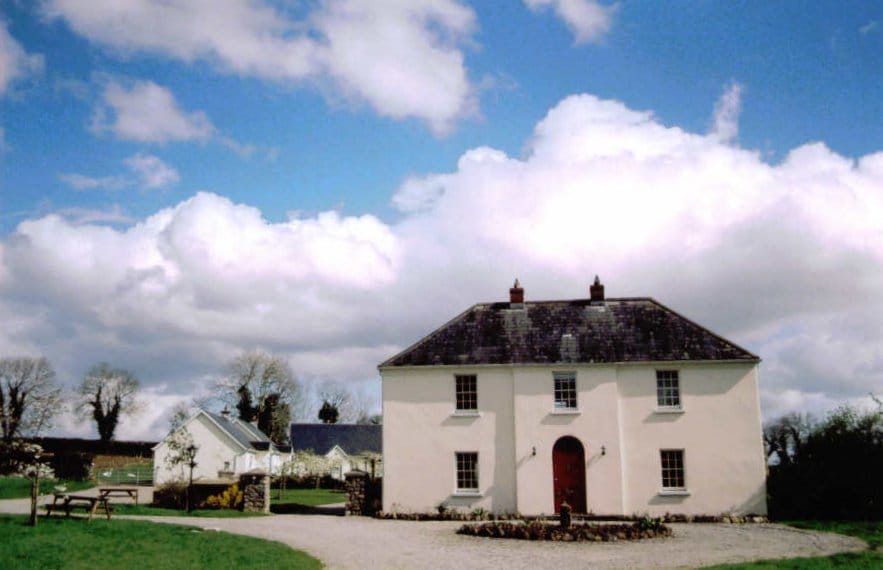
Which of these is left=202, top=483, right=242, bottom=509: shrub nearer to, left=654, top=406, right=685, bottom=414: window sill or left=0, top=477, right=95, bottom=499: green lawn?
left=0, top=477, right=95, bottom=499: green lawn

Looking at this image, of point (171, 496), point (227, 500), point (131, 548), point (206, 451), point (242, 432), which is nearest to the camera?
point (131, 548)

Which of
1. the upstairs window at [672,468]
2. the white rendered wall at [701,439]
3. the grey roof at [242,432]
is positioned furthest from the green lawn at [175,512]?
the grey roof at [242,432]

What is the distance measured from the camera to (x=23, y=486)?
138ft

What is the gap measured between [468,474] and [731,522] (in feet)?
32.8

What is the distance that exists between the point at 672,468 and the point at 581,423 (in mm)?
3913

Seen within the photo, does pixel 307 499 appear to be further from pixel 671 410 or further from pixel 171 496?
pixel 671 410

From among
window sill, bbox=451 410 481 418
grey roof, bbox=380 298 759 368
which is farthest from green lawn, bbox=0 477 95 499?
grey roof, bbox=380 298 759 368

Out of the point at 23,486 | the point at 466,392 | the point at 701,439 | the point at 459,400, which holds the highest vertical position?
the point at 466,392

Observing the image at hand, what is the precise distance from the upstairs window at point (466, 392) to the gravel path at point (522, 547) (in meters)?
5.50

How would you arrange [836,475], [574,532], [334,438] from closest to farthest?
[574,532]
[836,475]
[334,438]

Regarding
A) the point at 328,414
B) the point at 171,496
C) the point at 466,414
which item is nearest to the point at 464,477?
the point at 466,414

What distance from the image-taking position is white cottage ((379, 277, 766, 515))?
89.8 feet

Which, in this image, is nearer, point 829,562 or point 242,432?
point 829,562

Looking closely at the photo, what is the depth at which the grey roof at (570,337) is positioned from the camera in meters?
28.7
